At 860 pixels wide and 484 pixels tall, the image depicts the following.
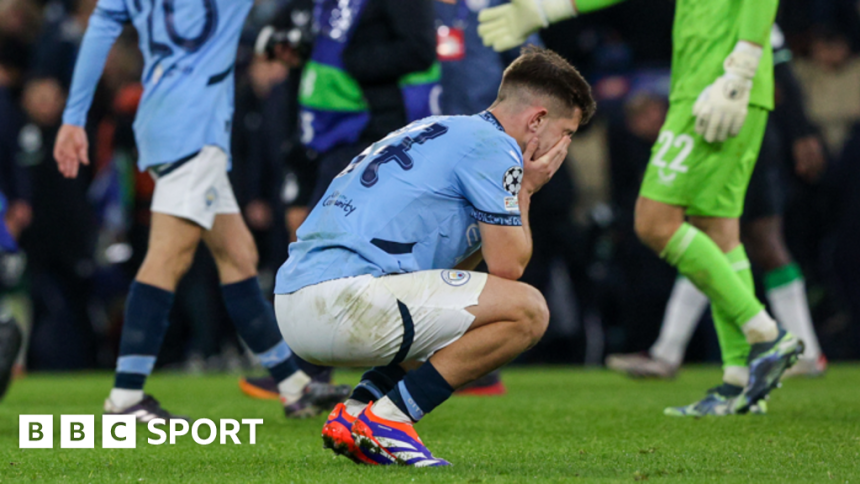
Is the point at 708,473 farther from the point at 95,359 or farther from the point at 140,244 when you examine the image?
the point at 95,359

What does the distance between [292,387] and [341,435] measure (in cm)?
159

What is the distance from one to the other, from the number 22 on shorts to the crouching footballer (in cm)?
131

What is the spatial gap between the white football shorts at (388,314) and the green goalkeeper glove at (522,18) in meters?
1.73

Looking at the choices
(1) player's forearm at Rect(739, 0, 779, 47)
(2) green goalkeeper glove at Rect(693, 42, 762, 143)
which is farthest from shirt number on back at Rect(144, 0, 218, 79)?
(1) player's forearm at Rect(739, 0, 779, 47)

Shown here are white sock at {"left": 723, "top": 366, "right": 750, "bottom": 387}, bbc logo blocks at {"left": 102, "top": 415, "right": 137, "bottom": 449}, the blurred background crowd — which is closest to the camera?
bbc logo blocks at {"left": 102, "top": 415, "right": 137, "bottom": 449}

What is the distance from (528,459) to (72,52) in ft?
24.9

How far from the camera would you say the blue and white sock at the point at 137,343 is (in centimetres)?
425

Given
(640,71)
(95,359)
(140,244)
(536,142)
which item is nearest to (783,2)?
(640,71)

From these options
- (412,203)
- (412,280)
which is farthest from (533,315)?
(412,203)

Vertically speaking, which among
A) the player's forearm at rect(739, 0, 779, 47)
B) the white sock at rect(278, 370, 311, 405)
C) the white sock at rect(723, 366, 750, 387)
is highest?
the player's forearm at rect(739, 0, 779, 47)

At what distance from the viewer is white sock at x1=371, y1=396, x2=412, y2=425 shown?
306 centimetres

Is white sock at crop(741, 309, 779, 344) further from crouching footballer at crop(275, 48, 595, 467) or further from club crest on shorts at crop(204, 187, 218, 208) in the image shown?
club crest on shorts at crop(204, 187, 218, 208)

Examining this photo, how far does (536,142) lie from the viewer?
11.1ft

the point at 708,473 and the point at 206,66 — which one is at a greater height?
the point at 206,66
